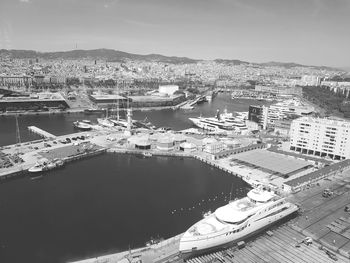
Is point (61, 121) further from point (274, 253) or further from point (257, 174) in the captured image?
point (274, 253)

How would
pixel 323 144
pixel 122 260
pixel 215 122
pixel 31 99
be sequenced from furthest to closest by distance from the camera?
pixel 31 99
pixel 215 122
pixel 323 144
pixel 122 260

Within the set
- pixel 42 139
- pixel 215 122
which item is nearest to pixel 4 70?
pixel 42 139

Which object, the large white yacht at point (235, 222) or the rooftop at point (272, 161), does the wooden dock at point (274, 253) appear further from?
the rooftop at point (272, 161)

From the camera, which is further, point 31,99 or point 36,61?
point 36,61

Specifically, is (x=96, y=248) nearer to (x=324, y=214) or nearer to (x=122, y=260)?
(x=122, y=260)

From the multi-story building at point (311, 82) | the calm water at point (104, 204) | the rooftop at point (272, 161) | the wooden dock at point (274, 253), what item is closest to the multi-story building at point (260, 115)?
the rooftop at point (272, 161)
